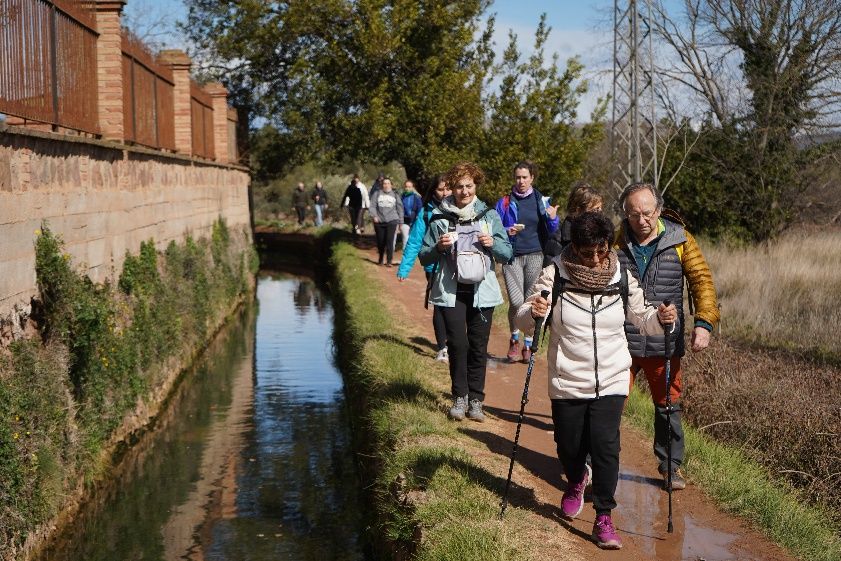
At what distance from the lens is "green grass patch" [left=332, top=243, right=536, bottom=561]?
5273mm

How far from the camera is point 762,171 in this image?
76.3 feet

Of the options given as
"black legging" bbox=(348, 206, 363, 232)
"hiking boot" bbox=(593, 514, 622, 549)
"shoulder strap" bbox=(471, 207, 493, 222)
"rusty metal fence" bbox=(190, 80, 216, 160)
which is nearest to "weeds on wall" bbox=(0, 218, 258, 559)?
"shoulder strap" bbox=(471, 207, 493, 222)

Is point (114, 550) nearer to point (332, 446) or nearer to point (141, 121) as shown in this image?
point (332, 446)

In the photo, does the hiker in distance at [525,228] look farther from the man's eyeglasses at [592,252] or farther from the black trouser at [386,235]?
the black trouser at [386,235]

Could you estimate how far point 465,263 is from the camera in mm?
7398

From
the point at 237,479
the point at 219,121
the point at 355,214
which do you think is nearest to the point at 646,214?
the point at 237,479

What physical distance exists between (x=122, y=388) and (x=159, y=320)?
2.35 m

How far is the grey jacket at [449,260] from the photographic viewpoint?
295 inches

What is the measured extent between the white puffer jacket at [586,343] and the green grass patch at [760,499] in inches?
49.3

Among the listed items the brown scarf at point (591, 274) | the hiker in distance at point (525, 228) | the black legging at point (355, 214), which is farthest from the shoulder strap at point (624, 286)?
the black legging at point (355, 214)

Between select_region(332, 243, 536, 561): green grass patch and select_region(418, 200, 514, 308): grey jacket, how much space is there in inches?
37.5

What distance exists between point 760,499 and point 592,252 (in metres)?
2.03

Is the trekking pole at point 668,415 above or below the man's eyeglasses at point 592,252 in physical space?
below

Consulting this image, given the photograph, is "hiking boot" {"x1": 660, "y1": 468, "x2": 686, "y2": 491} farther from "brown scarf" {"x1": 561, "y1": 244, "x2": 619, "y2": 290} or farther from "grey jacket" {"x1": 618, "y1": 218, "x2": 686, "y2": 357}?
"brown scarf" {"x1": 561, "y1": 244, "x2": 619, "y2": 290}
